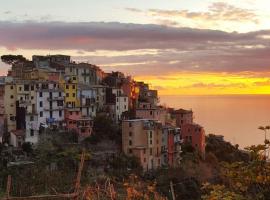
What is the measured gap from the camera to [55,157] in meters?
28.1

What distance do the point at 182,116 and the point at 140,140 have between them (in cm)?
1026

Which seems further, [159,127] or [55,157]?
[159,127]

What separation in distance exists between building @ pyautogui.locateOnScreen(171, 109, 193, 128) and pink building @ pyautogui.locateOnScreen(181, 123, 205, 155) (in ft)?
9.86

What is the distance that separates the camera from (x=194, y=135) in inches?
1439

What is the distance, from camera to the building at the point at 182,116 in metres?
40.4

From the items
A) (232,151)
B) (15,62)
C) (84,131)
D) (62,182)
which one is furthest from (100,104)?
(62,182)

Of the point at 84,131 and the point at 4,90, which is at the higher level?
the point at 4,90

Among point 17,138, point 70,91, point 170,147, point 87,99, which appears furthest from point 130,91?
point 17,138

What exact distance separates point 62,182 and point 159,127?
9.97 meters

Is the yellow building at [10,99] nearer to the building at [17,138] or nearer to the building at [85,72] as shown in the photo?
the building at [17,138]

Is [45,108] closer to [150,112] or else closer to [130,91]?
[150,112]

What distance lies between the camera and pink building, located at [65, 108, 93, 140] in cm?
3200

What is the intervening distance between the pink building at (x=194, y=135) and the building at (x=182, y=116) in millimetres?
3006

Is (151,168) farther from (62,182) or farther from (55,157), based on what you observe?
(62,182)
